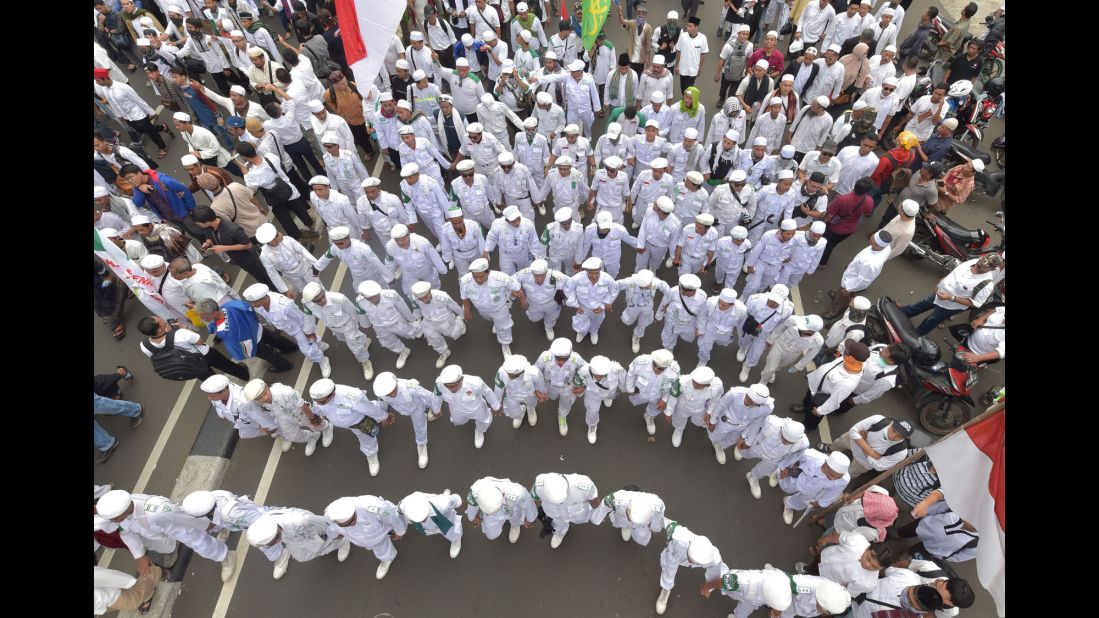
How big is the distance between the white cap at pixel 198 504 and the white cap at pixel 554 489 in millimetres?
3302

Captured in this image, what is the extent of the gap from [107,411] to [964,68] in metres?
15.7

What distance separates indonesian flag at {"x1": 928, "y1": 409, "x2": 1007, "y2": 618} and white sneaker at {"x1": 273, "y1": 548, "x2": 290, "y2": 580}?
671cm

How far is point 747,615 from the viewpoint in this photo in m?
5.14

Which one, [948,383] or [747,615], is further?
[948,383]

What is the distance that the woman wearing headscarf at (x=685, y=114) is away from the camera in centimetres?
922

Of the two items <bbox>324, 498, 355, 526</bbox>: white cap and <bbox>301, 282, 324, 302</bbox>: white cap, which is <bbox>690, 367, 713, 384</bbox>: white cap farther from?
<bbox>301, 282, 324, 302</bbox>: white cap

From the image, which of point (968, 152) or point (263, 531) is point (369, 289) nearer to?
point (263, 531)

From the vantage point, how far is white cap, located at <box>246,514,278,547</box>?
4812 mm

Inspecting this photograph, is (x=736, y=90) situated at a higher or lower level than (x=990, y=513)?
higher

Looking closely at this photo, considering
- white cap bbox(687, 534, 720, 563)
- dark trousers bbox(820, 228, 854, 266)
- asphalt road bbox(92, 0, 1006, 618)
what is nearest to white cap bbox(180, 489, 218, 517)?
asphalt road bbox(92, 0, 1006, 618)

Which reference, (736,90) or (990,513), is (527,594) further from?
(736,90)

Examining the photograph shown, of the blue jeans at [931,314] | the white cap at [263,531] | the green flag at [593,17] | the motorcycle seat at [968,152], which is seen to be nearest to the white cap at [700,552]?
the white cap at [263,531]

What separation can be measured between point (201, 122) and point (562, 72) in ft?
24.4

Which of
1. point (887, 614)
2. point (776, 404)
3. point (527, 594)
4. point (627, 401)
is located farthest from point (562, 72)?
point (887, 614)
